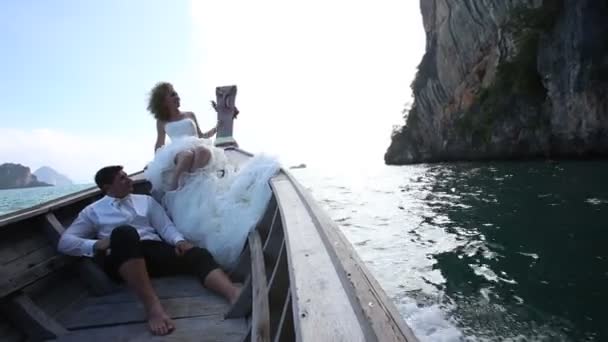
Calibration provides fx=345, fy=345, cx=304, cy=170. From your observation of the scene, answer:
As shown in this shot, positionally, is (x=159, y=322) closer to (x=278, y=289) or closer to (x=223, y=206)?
(x=278, y=289)

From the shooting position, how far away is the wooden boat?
630 mm

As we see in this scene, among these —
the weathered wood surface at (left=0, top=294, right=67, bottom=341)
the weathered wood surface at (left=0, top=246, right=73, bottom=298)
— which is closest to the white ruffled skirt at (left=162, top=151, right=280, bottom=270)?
the weathered wood surface at (left=0, top=246, right=73, bottom=298)

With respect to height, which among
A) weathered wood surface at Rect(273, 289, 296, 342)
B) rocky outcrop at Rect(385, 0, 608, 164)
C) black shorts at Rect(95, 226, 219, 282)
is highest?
rocky outcrop at Rect(385, 0, 608, 164)

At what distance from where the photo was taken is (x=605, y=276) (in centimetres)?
348

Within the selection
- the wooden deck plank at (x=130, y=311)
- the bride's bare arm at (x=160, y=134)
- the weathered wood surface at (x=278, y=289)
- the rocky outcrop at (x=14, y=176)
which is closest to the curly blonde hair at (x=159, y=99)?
the bride's bare arm at (x=160, y=134)

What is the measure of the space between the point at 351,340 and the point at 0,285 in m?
1.73

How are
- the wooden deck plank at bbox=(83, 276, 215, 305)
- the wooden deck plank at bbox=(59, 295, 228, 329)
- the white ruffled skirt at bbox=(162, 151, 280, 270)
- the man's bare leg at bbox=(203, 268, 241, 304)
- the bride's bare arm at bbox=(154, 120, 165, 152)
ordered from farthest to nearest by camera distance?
the bride's bare arm at bbox=(154, 120, 165, 152) → the white ruffled skirt at bbox=(162, 151, 280, 270) → the wooden deck plank at bbox=(83, 276, 215, 305) → the man's bare leg at bbox=(203, 268, 241, 304) → the wooden deck plank at bbox=(59, 295, 228, 329)

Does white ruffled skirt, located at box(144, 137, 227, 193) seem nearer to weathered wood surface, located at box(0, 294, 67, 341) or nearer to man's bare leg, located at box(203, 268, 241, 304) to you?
man's bare leg, located at box(203, 268, 241, 304)

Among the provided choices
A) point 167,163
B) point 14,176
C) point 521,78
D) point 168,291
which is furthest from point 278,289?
point 14,176

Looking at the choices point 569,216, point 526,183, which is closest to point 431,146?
point 526,183

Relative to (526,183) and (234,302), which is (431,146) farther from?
(234,302)

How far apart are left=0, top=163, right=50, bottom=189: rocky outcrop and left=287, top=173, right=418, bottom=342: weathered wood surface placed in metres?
135

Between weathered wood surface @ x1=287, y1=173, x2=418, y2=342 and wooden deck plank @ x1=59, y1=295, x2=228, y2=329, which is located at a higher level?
weathered wood surface @ x1=287, y1=173, x2=418, y2=342

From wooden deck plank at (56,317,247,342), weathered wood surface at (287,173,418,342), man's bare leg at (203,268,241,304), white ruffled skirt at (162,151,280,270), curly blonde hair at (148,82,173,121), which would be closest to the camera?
weathered wood surface at (287,173,418,342)
